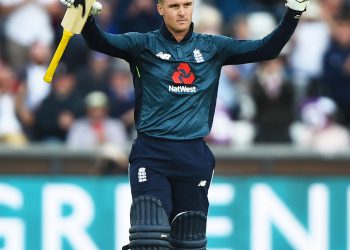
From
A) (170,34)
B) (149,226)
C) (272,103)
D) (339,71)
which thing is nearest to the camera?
(149,226)

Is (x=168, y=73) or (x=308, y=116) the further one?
(x=308, y=116)

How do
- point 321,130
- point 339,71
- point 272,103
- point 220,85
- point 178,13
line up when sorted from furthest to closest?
1. point 339,71
2. point 220,85
3. point 272,103
4. point 321,130
5. point 178,13

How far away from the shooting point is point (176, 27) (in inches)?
357

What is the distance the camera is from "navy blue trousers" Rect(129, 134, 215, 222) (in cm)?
906

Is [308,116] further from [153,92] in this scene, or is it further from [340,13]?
[153,92]

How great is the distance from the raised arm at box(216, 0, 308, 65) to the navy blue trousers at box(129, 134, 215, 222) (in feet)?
2.29

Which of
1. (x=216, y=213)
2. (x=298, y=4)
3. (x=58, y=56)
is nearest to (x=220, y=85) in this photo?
(x=216, y=213)

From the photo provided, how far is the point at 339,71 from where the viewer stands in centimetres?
1520

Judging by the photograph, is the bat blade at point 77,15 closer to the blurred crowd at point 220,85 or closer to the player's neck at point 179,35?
the player's neck at point 179,35

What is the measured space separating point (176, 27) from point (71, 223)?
4.46m

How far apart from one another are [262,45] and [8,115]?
5.89 m

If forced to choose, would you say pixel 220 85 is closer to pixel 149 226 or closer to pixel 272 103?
pixel 272 103

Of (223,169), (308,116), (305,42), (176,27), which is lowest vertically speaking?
(176,27)

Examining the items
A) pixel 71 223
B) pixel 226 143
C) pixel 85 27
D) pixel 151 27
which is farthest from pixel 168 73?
pixel 151 27
